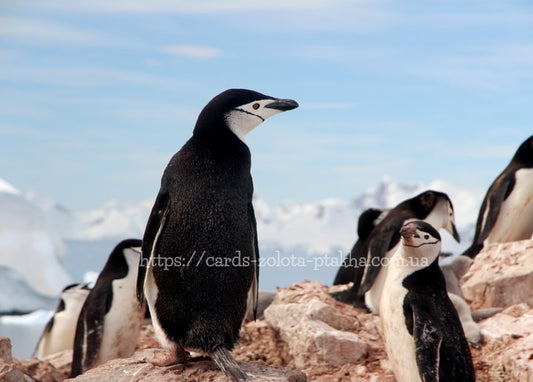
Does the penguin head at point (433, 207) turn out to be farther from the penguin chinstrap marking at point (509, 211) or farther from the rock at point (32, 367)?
the rock at point (32, 367)

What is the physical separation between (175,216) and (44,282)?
18417 mm

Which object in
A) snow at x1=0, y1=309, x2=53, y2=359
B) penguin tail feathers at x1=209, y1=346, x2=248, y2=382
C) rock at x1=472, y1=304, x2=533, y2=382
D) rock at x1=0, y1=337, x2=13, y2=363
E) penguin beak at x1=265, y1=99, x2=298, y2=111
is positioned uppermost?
penguin beak at x1=265, y1=99, x2=298, y2=111

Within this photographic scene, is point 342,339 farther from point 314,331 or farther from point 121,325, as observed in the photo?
point 121,325

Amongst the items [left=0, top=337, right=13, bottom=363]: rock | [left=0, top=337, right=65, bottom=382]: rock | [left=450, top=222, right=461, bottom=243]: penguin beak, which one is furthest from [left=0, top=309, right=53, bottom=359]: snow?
[left=0, top=337, right=13, bottom=363]: rock

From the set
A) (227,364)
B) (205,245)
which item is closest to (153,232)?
(205,245)

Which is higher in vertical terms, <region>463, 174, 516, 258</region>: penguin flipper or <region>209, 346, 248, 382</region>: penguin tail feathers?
<region>463, 174, 516, 258</region>: penguin flipper

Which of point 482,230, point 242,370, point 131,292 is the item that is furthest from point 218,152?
point 482,230

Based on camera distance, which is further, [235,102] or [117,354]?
[117,354]

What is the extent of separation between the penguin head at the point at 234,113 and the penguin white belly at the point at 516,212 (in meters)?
4.38

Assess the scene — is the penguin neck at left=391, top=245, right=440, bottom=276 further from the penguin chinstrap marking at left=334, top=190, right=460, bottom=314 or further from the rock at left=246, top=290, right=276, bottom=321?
the rock at left=246, top=290, right=276, bottom=321

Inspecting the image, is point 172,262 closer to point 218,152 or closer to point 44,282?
point 218,152

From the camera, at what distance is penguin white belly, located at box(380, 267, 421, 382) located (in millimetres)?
→ 4090

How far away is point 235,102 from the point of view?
3.65 metres

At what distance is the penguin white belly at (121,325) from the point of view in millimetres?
5652
